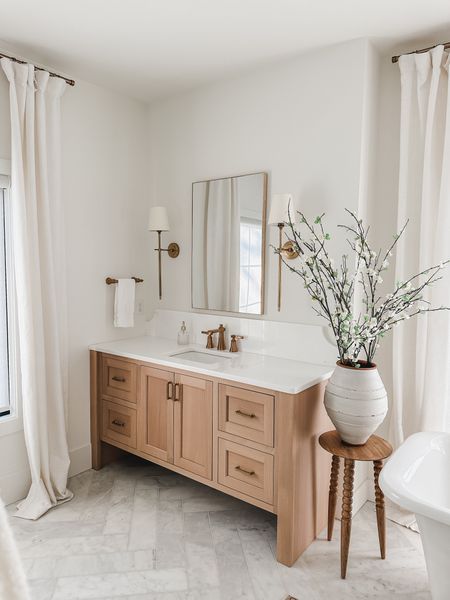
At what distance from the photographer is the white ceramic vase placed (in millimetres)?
→ 2031

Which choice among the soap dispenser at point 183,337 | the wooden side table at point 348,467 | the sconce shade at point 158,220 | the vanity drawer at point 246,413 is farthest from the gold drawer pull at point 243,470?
the sconce shade at point 158,220

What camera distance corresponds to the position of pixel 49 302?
267cm

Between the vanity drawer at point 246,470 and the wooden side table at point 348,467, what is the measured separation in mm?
320

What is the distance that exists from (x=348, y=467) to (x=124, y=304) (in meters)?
1.85

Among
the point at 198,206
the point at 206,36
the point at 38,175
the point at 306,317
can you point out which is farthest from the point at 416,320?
the point at 38,175

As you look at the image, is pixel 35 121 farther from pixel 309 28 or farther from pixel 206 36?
pixel 309 28

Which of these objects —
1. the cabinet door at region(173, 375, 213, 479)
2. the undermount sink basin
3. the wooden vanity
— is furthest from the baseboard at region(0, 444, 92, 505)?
the undermount sink basin

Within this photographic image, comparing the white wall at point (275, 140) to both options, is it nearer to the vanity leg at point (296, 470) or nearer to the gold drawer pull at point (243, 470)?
the vanity leg at point (296, 470)

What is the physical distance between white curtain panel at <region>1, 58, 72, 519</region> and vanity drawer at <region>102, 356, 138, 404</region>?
32cm

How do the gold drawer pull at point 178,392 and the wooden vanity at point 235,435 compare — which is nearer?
the wooden vanity at point 235,435

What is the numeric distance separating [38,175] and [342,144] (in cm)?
179

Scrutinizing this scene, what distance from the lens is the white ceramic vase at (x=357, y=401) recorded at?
80.0 inches

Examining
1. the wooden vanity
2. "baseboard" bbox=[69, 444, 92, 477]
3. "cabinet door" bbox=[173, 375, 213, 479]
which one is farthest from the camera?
"baseboard" bbox=[69, 444, 92, 477]

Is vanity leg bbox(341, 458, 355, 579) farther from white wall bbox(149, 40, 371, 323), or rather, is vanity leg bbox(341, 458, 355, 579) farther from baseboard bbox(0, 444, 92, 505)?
baseboard bbox(0, 444, 92, 505)
